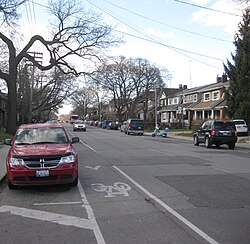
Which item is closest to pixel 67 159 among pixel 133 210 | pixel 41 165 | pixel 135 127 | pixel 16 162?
pixel 41 165

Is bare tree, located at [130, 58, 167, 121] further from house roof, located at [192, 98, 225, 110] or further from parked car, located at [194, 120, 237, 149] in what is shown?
parked car, located at [194, 120, 237, 149]

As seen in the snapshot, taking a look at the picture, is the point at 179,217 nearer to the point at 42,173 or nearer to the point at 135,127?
the point at 42,173

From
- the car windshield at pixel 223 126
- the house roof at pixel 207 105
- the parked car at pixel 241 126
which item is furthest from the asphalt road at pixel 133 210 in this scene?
the house roof at pixel 207 105

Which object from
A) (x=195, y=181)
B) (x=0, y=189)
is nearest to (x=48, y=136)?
(x=0, y=189)

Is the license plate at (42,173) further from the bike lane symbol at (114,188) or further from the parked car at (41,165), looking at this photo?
the bike lane symbol at (114,188)

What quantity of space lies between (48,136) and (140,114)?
8356 cm

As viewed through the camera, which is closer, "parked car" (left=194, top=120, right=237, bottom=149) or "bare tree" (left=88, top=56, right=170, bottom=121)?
"parked car" (left=194, top=120, right=237, bottom=149)

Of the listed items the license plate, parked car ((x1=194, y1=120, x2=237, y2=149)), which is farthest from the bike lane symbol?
parked car ((x1=194, y1=120, x2=237, y2=149))

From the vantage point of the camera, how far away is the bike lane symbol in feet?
26.5

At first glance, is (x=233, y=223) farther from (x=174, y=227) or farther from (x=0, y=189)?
(x=0, y=189)

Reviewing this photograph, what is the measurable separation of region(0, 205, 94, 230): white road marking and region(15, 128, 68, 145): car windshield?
8.20ft

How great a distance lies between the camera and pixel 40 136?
9484 mm

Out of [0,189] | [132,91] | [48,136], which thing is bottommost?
[0,189]

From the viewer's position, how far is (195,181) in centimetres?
953
